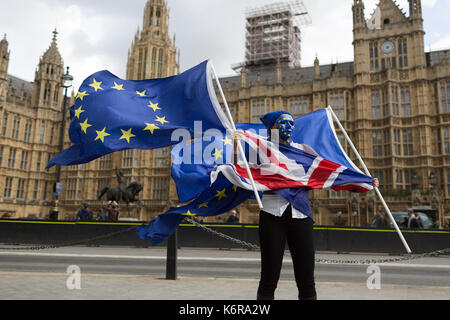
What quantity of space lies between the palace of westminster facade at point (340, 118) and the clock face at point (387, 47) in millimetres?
85

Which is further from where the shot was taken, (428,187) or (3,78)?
(3,78)

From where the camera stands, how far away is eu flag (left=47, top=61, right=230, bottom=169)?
5445 mm

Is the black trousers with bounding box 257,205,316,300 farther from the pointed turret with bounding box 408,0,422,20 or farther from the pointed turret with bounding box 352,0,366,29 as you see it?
the pointed turret with bounding box 408,0,422,20

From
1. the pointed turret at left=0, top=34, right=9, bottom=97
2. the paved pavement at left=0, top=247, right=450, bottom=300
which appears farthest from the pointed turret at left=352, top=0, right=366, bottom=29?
the pointed turret at left=0, top=34, right=9, bottom=97

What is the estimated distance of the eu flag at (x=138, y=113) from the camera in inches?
214

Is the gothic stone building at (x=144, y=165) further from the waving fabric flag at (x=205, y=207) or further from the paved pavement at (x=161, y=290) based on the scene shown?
the waving fabric flag at (x=205, y=207)

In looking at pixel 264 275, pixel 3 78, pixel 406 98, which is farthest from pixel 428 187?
pixel 3 78

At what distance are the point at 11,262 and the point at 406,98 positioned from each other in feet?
A: 109

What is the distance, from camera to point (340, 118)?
117 feet

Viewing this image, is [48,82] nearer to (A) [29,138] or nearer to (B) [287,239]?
(A) [29,138]

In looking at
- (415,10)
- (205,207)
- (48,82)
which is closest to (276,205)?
(205,207)

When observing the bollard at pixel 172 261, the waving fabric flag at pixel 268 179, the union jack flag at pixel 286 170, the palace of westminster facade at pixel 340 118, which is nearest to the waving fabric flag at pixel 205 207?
the waving fabric flag at pixel 268 179

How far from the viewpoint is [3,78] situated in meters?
45.5
